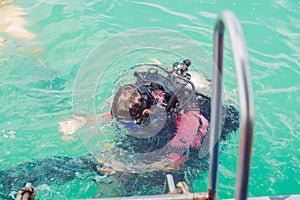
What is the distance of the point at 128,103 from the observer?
9.37ft

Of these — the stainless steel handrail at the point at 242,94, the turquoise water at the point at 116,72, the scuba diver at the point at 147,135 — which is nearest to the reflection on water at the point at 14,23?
the turquoise water at the point at 116,72

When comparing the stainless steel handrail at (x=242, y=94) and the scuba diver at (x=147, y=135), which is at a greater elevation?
the stainless steel handrail at (x=242, y=94)

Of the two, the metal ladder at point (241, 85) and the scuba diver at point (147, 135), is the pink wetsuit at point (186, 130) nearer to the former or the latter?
the scuba diver at point (147, 135)

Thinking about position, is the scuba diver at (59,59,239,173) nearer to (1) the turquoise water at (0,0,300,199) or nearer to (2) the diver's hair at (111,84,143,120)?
(2) the diver's hair at (111,84,143,120)

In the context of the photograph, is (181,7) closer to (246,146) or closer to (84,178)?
(84,178)

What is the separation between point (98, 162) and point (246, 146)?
2224 mm

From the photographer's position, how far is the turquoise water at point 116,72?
3904mm

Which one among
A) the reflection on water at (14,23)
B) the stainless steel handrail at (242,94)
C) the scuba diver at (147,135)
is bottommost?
the scuba diver at (147,135)

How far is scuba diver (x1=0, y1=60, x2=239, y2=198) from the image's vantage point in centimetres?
290

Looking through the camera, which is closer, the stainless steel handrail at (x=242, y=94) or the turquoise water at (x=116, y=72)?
the stainless steel handrail at (x=242, y=94)

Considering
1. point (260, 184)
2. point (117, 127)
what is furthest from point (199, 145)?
point (260, 184)

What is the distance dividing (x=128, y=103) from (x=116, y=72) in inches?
63.4

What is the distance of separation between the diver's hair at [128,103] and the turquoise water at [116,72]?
1.35 feet

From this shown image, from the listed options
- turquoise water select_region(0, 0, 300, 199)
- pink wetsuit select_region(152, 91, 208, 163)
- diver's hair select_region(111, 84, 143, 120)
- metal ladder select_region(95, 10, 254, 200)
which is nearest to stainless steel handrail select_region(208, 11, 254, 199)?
metal ladder select_region(95, 10, 254, 200)
